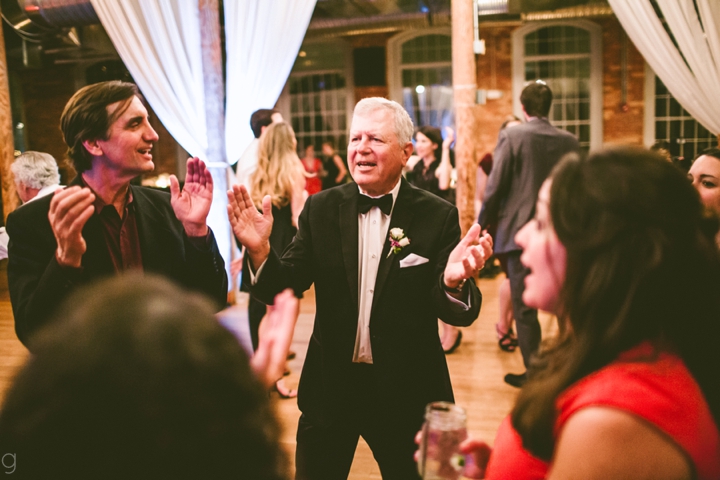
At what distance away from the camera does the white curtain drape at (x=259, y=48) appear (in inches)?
183

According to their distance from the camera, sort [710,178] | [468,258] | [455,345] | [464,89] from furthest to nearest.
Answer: [464,89]
[455,345]
[710,178]
[468,258]

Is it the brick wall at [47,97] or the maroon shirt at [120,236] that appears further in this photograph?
the brick wall at [47,97]

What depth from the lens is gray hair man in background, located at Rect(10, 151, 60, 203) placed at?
3.71 m

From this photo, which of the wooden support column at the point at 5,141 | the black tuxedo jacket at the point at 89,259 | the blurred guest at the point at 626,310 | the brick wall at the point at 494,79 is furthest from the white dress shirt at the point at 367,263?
the brick wall at the point at 494,79

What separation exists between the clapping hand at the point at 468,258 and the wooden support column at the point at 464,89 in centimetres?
349

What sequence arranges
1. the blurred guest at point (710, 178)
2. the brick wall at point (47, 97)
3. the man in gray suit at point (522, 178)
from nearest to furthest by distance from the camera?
the blurred guest at point (710, 178), the man in gray suit at point (522, 178), the brick wall at point (47, 97)

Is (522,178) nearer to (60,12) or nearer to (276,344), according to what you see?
(276,344)

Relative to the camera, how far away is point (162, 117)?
185 inches

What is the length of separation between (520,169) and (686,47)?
180 cm

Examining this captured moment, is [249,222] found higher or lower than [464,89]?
lower

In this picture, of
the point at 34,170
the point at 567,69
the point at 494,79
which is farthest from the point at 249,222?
the point at 567,69

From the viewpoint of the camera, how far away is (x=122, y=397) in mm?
499

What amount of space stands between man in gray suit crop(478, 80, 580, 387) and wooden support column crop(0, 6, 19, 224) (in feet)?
14.8

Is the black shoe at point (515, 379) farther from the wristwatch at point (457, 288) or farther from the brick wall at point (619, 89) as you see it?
the brick wall at point (619, 89)
